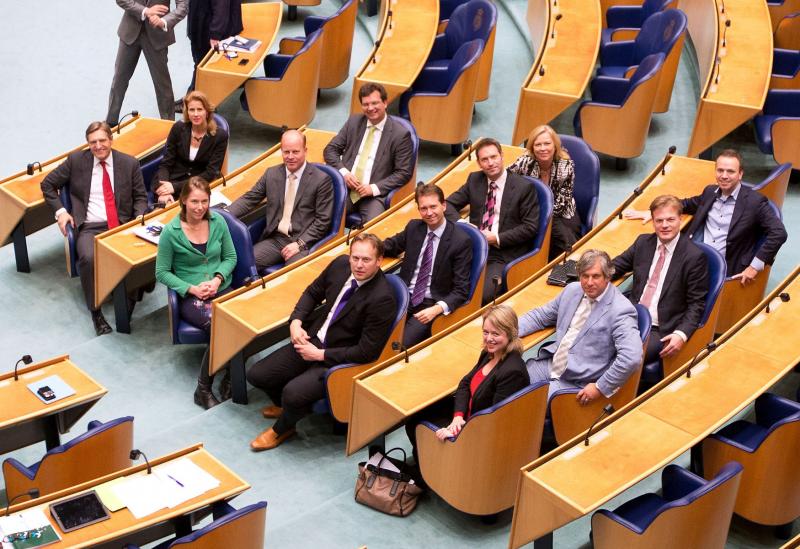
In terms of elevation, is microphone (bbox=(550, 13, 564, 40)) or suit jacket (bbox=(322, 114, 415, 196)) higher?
microphone (bbox=(550, 13, 564, 40))

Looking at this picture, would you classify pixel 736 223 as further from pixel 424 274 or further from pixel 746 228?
pixel 424 274

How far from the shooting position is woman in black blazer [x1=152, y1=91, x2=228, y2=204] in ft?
22.1

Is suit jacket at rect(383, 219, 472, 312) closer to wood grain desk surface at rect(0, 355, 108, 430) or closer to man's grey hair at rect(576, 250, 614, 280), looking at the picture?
man's grey hair at rect(576, 250, 614, 280)

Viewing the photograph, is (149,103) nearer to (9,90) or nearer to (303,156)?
(9,90)

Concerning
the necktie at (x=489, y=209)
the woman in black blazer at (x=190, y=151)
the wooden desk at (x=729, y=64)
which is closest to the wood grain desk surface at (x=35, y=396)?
the woman in black blazer at (x=190, y=151)

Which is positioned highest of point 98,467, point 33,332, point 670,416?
point 670,416

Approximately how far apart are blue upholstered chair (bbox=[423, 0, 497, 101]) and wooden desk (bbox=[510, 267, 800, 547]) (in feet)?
10.1

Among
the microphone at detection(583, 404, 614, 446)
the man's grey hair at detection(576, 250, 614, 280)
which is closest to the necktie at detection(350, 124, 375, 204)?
the man's grey hair at detection(576, 250, 614, 280)

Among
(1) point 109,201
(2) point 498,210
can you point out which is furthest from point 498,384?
(1) point 109,201

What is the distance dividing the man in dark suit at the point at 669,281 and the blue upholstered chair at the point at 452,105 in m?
2.21

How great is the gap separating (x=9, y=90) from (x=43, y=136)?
0.78 metres

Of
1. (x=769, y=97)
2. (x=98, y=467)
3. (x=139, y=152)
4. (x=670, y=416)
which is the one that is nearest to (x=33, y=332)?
(x=139, y=152)

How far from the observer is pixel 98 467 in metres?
4.72

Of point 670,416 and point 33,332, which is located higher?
point 670,416
